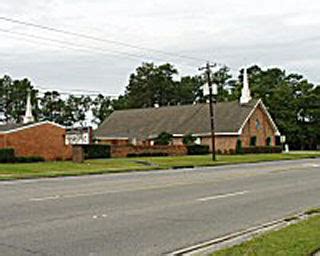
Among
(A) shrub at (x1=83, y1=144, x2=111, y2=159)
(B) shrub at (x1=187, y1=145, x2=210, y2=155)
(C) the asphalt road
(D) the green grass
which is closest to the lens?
(D) the green grass

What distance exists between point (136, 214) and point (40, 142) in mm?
42795

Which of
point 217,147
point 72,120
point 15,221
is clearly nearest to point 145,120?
point 217,147

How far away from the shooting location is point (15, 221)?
1328 cm

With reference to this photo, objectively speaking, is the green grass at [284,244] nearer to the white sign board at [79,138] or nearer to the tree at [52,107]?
the white sign board at [79,138]

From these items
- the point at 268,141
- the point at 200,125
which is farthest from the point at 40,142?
the point at 268,141

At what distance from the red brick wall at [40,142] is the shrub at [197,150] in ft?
37.9

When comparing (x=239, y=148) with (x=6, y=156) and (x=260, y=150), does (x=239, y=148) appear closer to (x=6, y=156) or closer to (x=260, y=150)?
(x=260, y=150)

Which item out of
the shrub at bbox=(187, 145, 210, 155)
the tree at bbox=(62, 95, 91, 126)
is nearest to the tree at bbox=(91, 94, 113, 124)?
the tree at bbox=(62, 95, 91, 126)

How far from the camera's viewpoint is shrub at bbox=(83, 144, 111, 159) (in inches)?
2015

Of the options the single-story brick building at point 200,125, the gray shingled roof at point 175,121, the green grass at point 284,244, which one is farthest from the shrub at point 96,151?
the green grass at point 284,244

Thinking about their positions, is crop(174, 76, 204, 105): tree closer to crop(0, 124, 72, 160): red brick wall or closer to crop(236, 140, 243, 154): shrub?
crop(236, 140, 243, 154): shrub

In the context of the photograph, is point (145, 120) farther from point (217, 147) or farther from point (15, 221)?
point (15, 221)

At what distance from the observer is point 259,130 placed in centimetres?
7731

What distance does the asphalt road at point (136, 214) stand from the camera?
422 inches
